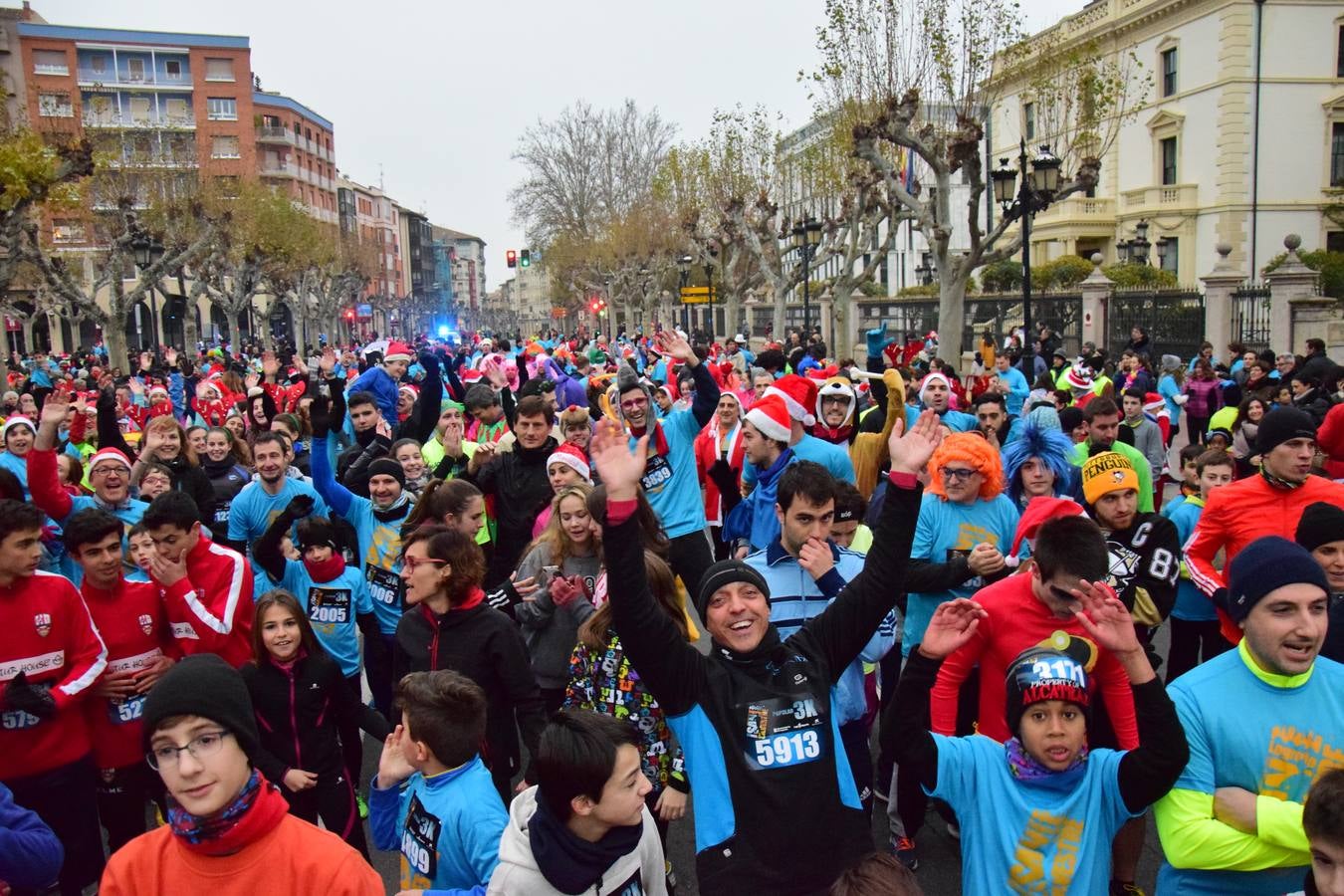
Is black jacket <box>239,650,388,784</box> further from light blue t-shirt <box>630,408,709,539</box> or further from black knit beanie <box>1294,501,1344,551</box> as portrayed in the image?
black knit beanie <box>1294,501,1344,551</box>

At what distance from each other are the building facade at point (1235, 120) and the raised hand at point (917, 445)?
39.9 metres

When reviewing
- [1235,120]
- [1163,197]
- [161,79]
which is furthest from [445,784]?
[161,79]

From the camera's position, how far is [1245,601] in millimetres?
2826

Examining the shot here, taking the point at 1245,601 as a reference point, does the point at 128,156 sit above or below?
above

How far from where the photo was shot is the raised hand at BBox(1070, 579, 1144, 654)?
2646mm

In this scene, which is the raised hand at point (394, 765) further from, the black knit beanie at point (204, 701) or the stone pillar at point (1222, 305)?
the stone pillar at point (1222, 305)

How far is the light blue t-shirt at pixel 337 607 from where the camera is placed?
522cm

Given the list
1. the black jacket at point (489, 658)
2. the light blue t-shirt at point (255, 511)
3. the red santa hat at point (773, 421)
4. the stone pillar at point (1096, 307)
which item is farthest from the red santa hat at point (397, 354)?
the stone pillar at point (1096, 307)

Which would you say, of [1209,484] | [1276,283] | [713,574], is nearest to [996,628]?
[713,574]

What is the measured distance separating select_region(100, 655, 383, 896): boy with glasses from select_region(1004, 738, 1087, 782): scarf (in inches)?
69.6

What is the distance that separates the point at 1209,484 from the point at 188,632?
5.45m

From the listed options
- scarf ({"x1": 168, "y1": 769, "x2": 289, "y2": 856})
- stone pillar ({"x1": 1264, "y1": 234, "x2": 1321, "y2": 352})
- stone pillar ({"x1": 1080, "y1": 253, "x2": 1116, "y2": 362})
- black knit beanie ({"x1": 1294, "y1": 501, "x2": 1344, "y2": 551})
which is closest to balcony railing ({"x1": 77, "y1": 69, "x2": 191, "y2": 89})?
stone pillar ({"x1": 1080, "y1": 253, "x2": 1116, "y2": 362})

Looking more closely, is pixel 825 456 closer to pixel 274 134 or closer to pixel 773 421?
pixel 773 421

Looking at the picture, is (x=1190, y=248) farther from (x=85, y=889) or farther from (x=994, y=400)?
(x=85, y=889)
